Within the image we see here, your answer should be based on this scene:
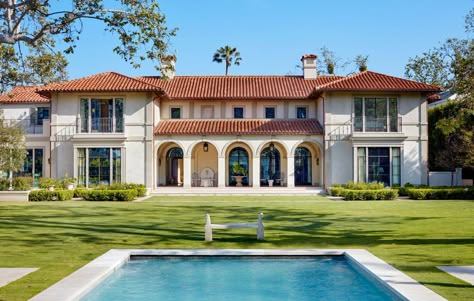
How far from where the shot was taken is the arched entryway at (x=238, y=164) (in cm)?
3875

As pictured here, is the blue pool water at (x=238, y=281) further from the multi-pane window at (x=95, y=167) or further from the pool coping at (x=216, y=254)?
the multi-pane window at (x=95, y=167)

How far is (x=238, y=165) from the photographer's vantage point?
39.1m

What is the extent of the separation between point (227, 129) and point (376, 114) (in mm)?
9907

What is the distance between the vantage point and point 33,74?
1883 centimetres

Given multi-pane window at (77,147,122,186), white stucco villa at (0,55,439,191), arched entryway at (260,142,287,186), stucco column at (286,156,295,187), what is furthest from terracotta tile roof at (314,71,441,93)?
multi-pane window at (77,147,122,186)

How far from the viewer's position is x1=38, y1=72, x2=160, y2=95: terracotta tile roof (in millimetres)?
33812

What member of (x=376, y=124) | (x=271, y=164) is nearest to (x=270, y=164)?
(x=271, y=164)

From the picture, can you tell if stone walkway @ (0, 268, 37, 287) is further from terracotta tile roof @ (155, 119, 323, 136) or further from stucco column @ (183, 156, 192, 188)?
stucco column @ (183, 156, 192, 188)

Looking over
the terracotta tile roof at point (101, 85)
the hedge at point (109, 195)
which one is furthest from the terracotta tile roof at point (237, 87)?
the hedge at point (109, 195)

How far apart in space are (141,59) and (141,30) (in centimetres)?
97

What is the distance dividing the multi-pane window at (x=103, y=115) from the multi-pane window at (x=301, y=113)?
41.2 feet

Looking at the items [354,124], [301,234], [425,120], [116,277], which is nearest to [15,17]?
[116,277]

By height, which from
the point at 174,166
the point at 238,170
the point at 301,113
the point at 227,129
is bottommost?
the point at 238,170

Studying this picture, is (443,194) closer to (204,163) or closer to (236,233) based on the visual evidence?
(204,163)
